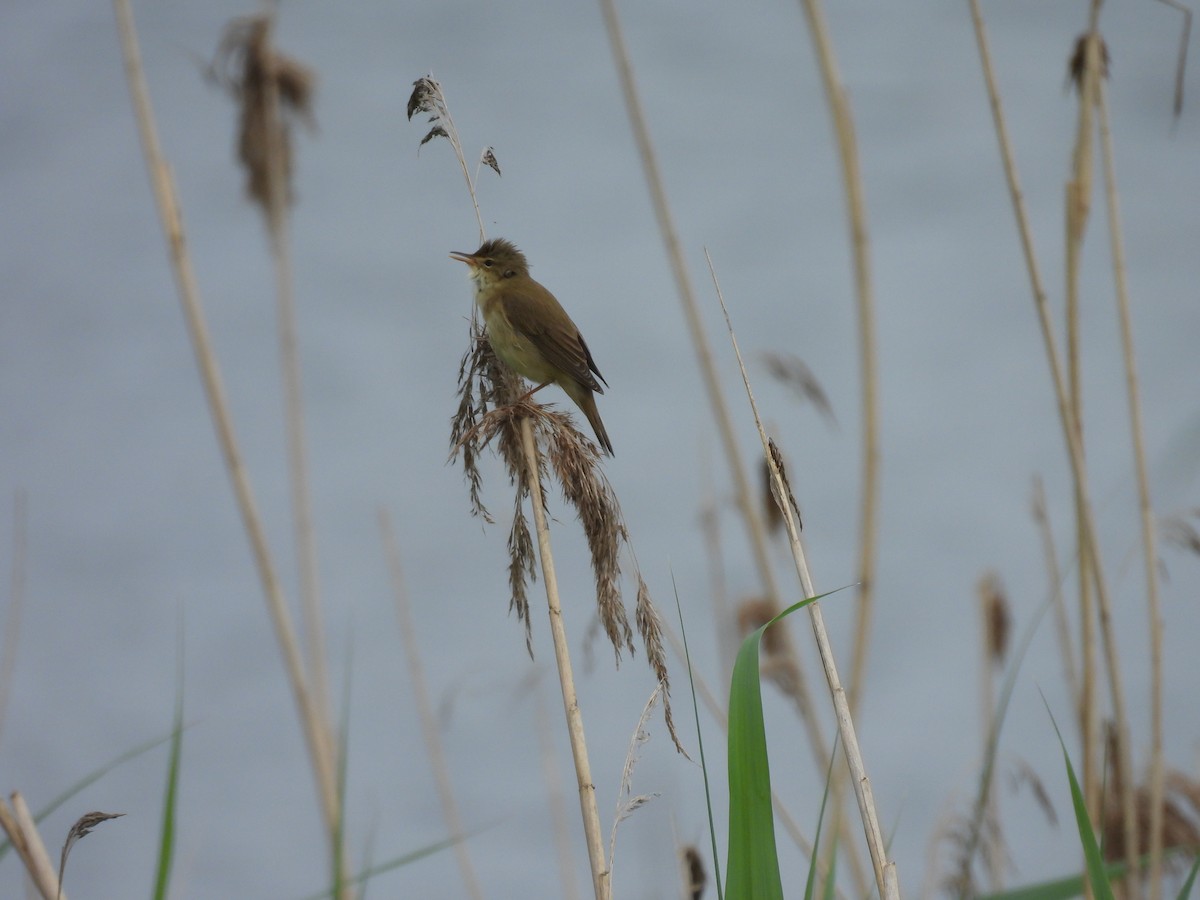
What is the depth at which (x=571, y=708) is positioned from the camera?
168 cm

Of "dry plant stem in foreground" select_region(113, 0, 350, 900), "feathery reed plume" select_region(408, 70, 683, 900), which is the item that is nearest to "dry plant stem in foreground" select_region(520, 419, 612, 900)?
"feathery reed plume" select_region(408, 70, 683, 900)

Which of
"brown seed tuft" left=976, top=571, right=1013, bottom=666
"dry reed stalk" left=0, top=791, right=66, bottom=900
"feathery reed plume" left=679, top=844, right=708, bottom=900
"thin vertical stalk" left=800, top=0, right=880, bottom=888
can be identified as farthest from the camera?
"brown seed tuft" left=976, top=571, right=1013, bottom=666

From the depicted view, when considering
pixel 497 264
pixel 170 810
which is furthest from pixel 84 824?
pixel 497 264

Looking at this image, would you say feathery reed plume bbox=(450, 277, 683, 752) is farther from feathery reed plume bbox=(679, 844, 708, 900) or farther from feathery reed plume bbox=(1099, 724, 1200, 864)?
feathery reed plume bbox=(1099, 724, 1200, 864)

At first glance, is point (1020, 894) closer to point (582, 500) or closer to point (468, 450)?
point (582, 500)

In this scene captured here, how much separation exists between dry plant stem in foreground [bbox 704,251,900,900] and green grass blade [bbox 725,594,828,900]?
206mm

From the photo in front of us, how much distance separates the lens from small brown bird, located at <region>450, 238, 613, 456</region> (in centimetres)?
280

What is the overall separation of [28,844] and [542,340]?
1.66m

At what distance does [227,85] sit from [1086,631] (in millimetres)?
2828

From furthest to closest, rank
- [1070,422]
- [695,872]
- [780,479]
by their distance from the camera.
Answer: [1070,422]
[695,872]
[780,479]

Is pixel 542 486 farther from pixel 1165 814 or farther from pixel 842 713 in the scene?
pixel 1165 814

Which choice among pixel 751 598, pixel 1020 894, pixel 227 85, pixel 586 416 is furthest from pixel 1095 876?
pixel 227 85

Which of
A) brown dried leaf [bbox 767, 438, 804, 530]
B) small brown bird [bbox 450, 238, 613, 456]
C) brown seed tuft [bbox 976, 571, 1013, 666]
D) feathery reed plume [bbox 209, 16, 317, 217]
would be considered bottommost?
brown seed tuft [bbox 976, 571, 1013, 666]

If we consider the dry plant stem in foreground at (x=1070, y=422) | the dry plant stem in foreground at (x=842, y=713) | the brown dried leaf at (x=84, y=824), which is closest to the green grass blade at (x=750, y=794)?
the dry plant stem in foreground at (x=842, y=713)
